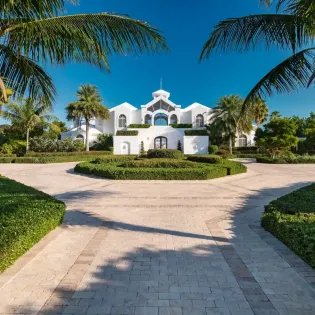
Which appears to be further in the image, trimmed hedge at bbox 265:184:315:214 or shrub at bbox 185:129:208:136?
shrub at bbox 185:129:208:136

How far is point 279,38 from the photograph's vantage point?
5.13m

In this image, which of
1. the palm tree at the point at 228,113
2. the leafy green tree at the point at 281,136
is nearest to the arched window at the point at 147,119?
the palm tree at the point at 228,113

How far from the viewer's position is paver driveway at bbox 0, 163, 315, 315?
3045 mm

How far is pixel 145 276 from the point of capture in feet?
12.3

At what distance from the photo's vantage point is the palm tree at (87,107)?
35062 millimetres

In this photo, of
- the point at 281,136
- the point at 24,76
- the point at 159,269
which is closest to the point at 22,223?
the point at 159,269

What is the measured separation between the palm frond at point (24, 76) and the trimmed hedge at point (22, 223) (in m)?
2.45

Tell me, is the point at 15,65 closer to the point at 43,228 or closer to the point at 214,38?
the point at 43,228

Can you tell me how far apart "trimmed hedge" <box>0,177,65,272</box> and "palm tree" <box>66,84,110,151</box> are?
29.8m

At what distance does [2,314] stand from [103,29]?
4.40 m

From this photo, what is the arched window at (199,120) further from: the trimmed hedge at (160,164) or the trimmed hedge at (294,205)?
the trimmed hedge at (294,205)

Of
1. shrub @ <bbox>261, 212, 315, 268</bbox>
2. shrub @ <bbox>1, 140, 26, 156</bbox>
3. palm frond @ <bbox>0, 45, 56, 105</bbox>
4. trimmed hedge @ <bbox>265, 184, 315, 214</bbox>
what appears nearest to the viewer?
shrub @ <bbox>261, 212, 315, 268</bbox>

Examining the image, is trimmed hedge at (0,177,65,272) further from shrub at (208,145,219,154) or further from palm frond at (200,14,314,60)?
shrub at (208,145,219,154)

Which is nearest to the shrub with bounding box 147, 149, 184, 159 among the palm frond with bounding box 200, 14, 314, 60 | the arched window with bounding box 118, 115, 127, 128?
the palm frond with bounding box 200, 14, 314, 60
